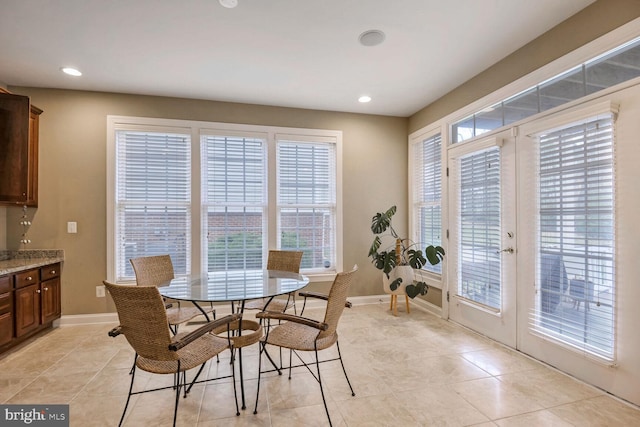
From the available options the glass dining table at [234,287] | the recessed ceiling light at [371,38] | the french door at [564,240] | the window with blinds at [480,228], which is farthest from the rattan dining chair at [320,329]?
the recessed ceiling light at [371,38]

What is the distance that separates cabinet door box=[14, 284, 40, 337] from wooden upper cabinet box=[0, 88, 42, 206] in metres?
0.91

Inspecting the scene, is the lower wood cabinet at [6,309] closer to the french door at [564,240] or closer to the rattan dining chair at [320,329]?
the rattan dining chair at [320,329]

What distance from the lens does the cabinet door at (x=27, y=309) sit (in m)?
2.94

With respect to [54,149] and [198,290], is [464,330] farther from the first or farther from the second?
[54,149]

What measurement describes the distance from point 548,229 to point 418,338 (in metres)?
1.59

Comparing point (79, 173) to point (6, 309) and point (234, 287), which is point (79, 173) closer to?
point (6, 309)

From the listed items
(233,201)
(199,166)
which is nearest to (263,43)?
(199,166)

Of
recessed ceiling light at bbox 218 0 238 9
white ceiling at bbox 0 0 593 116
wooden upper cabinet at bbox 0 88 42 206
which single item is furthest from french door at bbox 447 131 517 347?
wooden upper cabinet at bbox 0 88 42 206

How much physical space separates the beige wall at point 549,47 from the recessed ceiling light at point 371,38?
51.2 inches

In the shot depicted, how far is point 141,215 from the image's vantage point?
3826 millimetres

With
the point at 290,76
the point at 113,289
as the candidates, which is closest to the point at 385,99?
the point at 290,76

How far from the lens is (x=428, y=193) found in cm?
430

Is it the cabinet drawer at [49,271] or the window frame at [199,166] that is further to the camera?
the window frame at [199,166]

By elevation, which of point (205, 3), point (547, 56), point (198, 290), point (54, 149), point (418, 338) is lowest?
point (418, 338)
